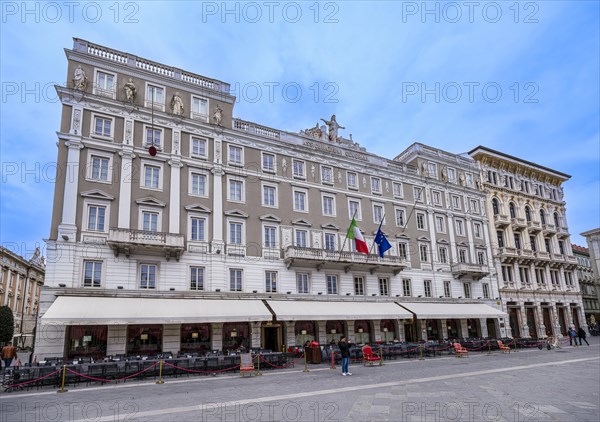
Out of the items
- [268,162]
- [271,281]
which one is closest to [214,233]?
[271,281]

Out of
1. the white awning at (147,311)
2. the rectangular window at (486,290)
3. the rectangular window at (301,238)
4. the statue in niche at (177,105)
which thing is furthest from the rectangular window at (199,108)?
the rectangular window at (486,290)

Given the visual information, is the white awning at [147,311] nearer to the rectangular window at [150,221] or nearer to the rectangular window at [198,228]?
the rectangular window at [198,228]

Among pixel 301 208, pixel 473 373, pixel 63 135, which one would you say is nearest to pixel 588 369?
pixel 473 373

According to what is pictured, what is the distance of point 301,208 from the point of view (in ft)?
102

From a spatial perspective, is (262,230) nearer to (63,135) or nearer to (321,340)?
(321,340)

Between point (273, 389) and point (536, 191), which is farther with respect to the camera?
point (536, 191)

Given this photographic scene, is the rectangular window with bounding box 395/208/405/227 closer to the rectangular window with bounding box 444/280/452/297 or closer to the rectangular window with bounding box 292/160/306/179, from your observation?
the rectangular window with bounding box 444/280/452/297

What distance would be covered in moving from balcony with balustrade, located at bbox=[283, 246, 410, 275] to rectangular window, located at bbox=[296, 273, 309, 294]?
74cm

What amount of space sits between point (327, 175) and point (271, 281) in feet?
34.4

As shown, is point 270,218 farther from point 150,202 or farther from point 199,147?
point 150,202

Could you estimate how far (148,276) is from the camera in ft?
79.2

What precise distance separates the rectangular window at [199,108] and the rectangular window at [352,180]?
1288cm

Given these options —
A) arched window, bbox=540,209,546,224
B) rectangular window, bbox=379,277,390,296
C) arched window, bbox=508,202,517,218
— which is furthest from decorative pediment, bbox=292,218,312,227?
arched window, bbox=540,209,546,224

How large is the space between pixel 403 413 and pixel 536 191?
47641 millimetres
